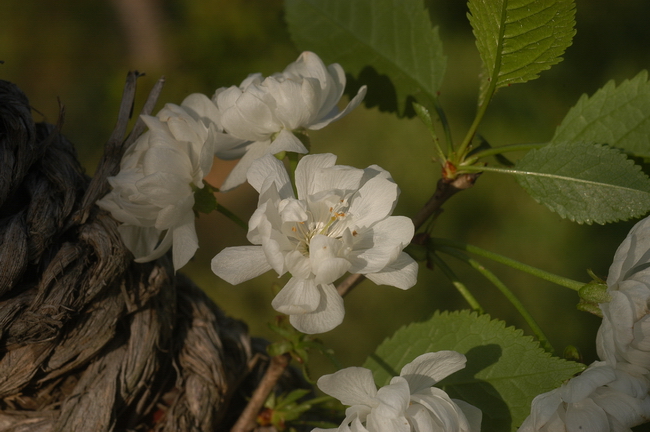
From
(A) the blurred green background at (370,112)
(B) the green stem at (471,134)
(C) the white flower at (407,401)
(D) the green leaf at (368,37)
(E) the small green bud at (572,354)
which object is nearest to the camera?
(C) the white flower at (407,401)

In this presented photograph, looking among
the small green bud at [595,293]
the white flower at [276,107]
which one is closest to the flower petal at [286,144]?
the white flower at [276,107]

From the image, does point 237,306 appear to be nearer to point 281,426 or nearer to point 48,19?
point 281,426

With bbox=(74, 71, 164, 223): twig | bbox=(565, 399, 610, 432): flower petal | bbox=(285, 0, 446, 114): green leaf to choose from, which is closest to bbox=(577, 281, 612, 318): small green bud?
bbox=(565, 399, 610, 432): flower petal

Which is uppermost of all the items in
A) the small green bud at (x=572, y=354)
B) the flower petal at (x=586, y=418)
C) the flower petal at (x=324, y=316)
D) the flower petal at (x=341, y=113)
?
the flower petal at (x=341, y=113)

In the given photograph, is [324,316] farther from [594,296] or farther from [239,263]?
[594,296]

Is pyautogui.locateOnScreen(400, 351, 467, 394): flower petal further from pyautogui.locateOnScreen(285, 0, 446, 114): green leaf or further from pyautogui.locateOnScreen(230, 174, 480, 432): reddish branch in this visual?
pyautogui.locateOnScreen(285, 0, 446, 114): green leaf

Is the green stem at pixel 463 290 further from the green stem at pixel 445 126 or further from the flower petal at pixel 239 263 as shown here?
the flower petal at pixel 239 263
